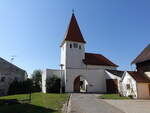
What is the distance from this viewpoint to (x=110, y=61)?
37594 millimetres

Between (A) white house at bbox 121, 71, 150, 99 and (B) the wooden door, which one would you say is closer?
(A) white house at bbox 121, 71, 150, 99

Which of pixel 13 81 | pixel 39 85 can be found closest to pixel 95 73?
pixel 39 85

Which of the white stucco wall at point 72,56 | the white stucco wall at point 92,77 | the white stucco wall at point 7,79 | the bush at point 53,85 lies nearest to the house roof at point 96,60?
the white stucco wall at point 72,56

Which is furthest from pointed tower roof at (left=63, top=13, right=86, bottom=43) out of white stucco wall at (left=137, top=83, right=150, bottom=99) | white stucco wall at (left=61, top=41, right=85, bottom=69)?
white stucco wall at (left=137, top=83, right=150, bottom=99)

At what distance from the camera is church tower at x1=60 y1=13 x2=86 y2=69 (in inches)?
1283

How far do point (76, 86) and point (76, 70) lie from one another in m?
5.21

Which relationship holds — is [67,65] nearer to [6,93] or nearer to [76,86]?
[76,86]

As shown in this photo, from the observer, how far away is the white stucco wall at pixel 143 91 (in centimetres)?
1994

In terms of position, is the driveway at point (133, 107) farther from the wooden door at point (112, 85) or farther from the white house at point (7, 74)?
the white house at point (7, 74)

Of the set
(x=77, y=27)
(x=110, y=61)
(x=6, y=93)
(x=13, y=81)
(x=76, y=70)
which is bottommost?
(x=6, y=93)

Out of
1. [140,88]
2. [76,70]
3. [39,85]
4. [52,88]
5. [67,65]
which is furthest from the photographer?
[39,85]

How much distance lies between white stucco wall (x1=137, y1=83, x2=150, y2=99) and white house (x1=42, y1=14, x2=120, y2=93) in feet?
29.8

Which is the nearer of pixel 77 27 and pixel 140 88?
pixel 140 88

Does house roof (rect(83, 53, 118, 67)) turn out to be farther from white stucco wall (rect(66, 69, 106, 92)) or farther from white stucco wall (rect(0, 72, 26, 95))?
white stucco wall (rect(0, 72, 26, 95))
